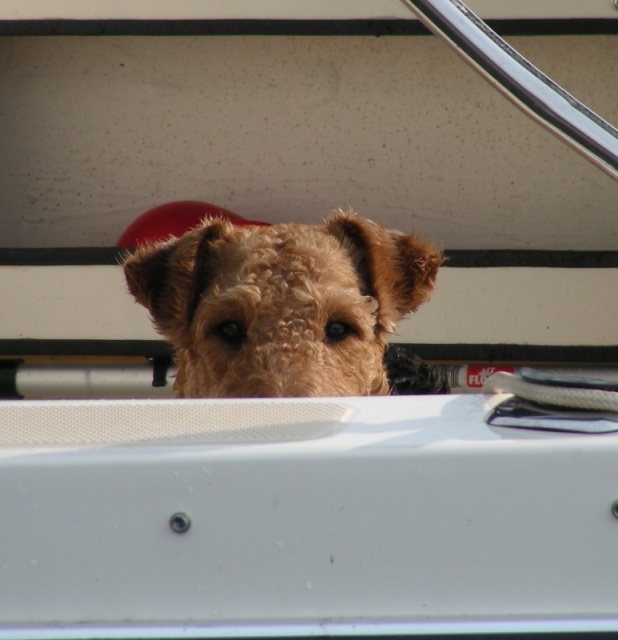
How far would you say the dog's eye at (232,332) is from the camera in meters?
2.51

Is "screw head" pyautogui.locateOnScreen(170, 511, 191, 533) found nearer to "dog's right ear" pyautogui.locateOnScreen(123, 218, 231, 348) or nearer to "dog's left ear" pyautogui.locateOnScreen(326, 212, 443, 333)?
"dog's right ear" pyautogui.locateOnScreen(123, 218, 231, 348)

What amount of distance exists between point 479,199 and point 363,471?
3.38m

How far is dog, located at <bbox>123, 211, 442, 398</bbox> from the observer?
2.38 metres

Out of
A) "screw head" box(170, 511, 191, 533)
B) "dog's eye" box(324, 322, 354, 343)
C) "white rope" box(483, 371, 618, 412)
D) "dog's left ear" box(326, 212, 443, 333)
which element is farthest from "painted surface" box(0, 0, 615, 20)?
"screw head" box(170, 511, 191, 533)

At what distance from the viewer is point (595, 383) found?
3.86ft

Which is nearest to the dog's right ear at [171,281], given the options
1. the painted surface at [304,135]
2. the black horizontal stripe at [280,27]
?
the black horizontal stripe at [280,27]

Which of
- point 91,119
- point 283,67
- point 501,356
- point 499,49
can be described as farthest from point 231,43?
point 499,49

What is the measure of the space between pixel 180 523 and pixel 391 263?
192 centimetres

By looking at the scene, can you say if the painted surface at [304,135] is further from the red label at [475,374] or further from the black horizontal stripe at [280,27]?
the red label at [475,374]

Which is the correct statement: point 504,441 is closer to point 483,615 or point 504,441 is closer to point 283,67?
point 483,615

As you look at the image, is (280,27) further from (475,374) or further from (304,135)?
(475,374)

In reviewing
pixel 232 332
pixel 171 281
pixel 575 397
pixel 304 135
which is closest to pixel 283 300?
pixel 232 332

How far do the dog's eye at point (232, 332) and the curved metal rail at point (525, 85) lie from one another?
3.65 ft

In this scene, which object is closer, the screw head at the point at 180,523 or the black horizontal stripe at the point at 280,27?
the screw head at the point at 180,523
